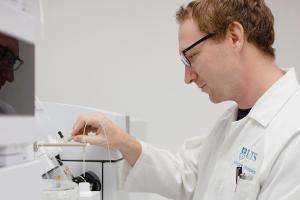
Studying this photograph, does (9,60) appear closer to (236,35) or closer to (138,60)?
(236,35)

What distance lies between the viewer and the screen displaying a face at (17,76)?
1.96 ft

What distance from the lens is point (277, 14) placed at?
2.26 m

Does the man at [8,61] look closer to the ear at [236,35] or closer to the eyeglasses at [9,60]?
the eyeglasses at [9,60]

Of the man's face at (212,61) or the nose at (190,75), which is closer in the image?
the man's face at (212,61)

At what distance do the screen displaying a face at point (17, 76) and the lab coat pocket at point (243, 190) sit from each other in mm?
683

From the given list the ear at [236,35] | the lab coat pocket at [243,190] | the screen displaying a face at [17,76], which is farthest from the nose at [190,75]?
the screen displaying a face at [17,76]

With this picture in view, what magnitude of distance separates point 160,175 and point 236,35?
617mm

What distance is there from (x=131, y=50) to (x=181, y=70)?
1.14 feet

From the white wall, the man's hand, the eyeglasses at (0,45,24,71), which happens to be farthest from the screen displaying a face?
the white wall

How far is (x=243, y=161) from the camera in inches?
42.5

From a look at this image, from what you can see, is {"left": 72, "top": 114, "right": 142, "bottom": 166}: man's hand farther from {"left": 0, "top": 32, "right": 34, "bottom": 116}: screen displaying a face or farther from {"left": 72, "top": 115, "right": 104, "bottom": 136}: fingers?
{"left": 0, "top": 32, "right": 34, "bottom": 116}: screen displaying a face

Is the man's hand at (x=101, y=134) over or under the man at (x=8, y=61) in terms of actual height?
under

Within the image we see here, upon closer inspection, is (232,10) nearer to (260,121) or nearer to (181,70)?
(260,121)

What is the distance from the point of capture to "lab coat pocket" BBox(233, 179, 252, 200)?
1.02 meters
